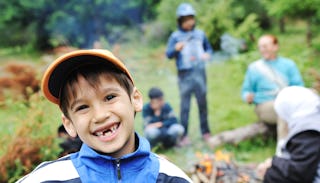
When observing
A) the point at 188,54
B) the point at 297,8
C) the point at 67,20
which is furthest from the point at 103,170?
the point at 67,20

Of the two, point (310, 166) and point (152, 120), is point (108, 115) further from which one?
point (152, 120)

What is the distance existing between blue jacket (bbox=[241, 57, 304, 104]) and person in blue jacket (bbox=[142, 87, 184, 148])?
1096 mm

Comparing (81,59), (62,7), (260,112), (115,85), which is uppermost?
→ (62,7)

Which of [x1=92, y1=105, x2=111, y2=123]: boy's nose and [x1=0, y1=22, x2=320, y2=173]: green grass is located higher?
[x1=92, y1=105, x2=111, y2=123]: boy's nose

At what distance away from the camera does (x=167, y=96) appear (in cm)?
927

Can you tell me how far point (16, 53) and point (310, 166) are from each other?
12695 millimetres

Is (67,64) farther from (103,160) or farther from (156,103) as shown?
Result: (156,103)

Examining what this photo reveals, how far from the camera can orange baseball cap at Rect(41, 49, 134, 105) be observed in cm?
192

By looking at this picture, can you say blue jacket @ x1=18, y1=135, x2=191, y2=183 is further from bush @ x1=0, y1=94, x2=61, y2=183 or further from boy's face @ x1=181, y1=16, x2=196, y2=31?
boy's face @ x1=181, y1=16, x2=196, y2=31

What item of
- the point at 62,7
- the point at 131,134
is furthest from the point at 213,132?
the point at 62,7

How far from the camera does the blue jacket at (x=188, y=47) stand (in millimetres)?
6828

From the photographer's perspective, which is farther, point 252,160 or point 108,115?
point 252,160

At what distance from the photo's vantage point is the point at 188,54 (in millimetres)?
6859

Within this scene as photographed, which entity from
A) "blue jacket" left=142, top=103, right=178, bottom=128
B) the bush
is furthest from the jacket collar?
"blue jacket" left=142, top=103, right=178, bottom=128
